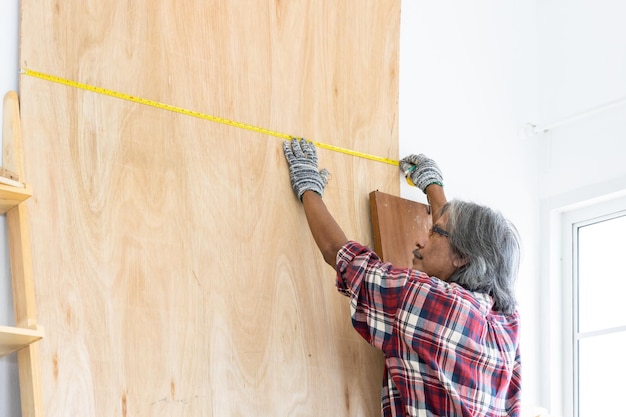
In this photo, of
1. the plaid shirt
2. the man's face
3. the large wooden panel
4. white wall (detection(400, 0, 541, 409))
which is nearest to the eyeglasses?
the man's face

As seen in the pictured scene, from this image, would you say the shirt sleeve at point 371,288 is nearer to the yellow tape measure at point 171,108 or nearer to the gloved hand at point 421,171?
the yellow tape measure at point 171,108

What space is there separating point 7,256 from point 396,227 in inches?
45.1

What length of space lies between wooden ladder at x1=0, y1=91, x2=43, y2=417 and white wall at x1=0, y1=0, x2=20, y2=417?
0.08ft

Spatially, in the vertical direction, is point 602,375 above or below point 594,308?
below

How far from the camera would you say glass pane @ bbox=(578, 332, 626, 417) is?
9.77 feet

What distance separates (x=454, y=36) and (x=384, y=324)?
1.29 m

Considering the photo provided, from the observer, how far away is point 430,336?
2113 mm

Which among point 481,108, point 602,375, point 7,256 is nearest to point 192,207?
point 7,256

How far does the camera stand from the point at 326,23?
2615mm

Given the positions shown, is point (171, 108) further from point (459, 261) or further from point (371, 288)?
point (459, 261)

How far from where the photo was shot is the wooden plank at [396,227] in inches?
101

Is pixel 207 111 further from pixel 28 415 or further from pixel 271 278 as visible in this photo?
pixel 28 415

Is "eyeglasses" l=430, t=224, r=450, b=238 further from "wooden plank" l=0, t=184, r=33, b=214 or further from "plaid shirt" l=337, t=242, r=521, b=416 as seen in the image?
"wooden plank" l=0, t=184, r=33, b=214

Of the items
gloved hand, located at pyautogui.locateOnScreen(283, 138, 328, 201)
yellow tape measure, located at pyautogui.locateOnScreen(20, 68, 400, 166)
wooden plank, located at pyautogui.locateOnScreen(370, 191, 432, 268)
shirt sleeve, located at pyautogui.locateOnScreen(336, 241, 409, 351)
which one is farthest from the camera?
wooden plank, located at pyautogui.locateOnScreen(370, 191, 432, 268)
